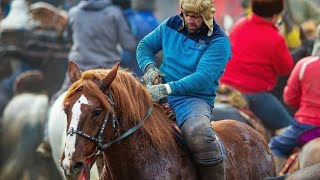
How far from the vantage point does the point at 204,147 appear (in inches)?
313

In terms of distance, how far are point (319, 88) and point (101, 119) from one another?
4232 mm

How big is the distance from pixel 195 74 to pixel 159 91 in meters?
0.29

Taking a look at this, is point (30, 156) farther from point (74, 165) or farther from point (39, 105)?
point (74, 165)

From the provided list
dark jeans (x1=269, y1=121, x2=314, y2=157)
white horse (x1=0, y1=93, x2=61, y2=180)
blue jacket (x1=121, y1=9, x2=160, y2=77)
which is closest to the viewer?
dark jeans (x1=269, y1=121, x2=314, y2=157)

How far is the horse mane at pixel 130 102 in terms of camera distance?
24.6ft

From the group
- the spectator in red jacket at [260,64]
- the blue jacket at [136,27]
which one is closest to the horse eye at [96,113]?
the spectator in red jacket at [260,64]

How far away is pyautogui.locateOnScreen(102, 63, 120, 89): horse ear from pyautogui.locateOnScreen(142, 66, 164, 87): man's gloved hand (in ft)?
2.00

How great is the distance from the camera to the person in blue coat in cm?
794

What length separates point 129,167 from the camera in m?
7.82

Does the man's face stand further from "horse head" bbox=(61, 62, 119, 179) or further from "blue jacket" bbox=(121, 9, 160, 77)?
"blue jacket" bbox=(121, 9, 160, 77)

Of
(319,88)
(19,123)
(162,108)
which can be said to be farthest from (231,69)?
(162,108)

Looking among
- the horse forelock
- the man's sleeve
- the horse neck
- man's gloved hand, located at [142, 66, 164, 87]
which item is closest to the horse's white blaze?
the horse forelock

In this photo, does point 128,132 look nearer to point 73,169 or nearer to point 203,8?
point 73,169

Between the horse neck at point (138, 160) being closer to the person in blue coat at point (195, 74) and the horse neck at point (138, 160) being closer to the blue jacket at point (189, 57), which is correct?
the person in blue coat at point (195, 74)
